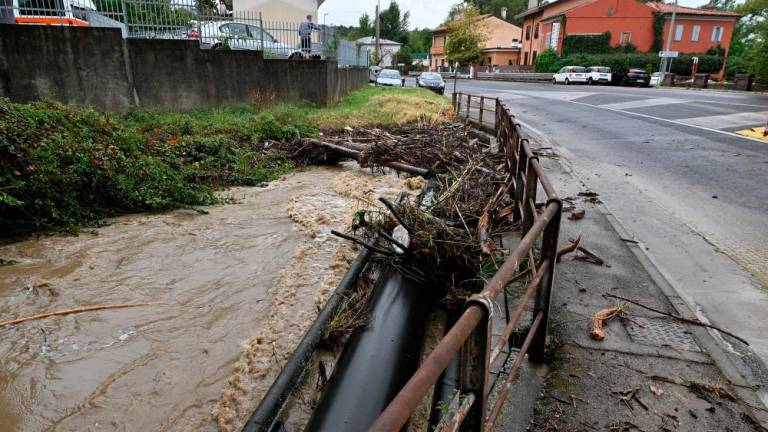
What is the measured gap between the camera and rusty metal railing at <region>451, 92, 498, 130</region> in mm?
13116

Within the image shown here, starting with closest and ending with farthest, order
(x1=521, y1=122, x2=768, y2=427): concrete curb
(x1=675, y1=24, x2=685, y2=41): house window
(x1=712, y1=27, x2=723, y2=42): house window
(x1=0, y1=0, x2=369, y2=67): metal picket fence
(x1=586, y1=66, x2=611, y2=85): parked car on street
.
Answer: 1. (x1=521, y1=122, x2=768, y2=427): concrete curb
2. (x1=0, y1=0, x2=369, y2=67): metal picket fence
3. (x1=586, y1=66, x2=611, y2=85): parked car on street
4. (x1=675, y1=24, x2=685, y2=41): house window
5. (x1=712, y1=27, x2=723, y2=42): house window

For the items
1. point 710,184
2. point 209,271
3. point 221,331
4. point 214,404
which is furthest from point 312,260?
point 710,184

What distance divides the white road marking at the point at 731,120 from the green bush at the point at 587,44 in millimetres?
38214

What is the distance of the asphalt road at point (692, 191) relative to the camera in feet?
14.7

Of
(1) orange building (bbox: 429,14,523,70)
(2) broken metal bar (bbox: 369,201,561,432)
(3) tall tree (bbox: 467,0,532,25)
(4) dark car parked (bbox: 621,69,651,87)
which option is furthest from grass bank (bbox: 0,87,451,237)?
(3) tall tree (bbox: 467,0,532,25)

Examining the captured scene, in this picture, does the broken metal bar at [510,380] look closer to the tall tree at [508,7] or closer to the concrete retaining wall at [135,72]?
the concrete retaining wall at [135,72]

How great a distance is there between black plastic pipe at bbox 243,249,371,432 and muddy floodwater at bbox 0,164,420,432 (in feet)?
2.23

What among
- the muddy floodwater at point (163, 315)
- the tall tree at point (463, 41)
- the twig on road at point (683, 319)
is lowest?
the muddy floodwater at point (163, 315)

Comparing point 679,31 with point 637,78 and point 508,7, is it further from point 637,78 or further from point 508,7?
point 508,7

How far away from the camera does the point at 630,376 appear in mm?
3221

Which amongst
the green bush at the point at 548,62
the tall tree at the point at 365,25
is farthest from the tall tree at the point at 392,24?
the green bush at the point at 548,62

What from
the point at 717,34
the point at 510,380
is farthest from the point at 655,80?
the point at 510,380

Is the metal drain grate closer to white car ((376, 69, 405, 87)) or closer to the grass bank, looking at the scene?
the grass bank

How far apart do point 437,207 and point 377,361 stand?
9.50 feet
